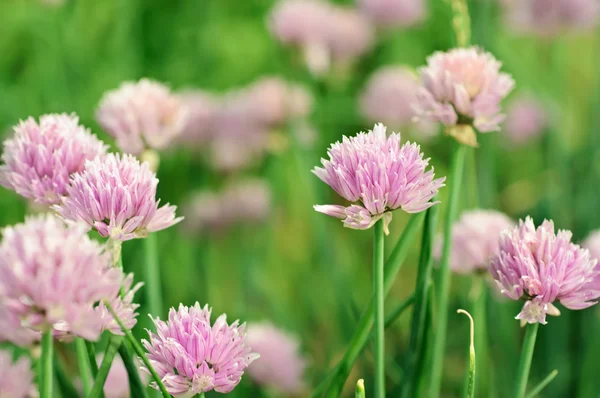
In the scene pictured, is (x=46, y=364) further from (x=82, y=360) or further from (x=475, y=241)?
(x=475, y=241)

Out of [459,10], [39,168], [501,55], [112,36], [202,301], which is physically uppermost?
[112,36]

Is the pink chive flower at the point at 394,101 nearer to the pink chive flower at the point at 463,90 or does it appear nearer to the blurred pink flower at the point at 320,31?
the blurred pink flower at the point at 320,31

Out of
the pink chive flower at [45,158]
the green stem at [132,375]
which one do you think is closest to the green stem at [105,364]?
the green stem at [132,375]

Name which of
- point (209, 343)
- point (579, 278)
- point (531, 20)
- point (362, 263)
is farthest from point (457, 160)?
point (531, 20)

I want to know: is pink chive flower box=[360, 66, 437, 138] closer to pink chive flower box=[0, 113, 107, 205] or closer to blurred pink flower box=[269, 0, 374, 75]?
blurred pink flower box=[269, 0, 374, 75]

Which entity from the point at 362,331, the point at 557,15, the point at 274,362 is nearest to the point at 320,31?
the point at 557,15

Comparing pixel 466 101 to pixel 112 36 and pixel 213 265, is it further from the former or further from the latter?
pixel 112 36
